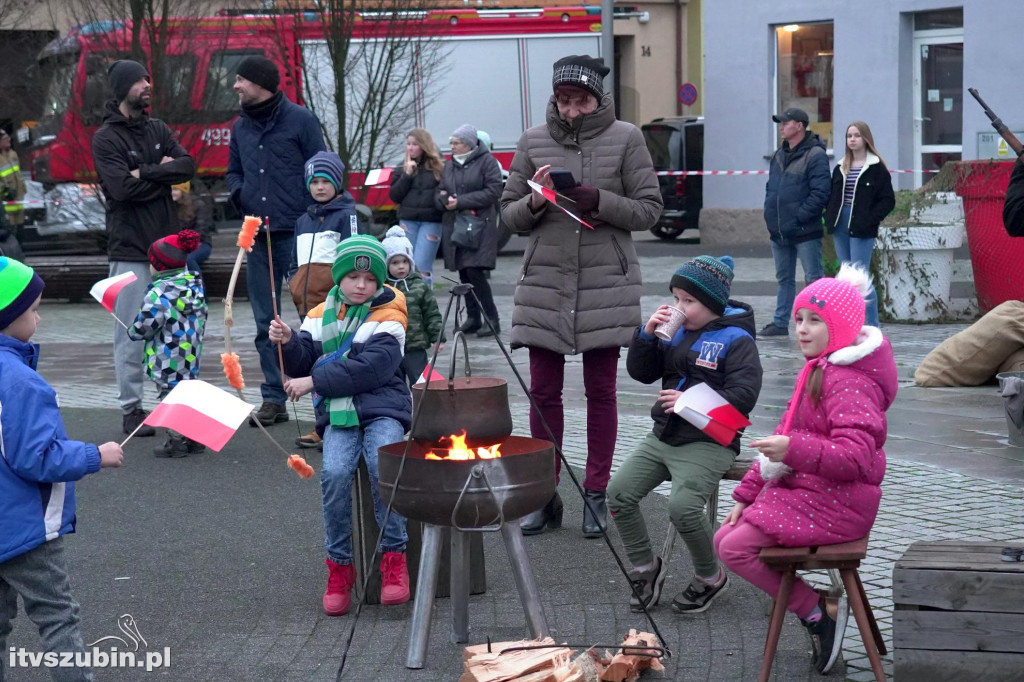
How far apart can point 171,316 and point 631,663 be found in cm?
446

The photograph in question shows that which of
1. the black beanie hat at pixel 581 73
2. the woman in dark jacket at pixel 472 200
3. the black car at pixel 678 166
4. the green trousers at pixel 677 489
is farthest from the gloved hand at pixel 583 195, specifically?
the black car at pixel 678 166

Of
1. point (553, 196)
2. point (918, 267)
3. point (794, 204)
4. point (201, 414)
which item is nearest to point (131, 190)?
point (553, 196)

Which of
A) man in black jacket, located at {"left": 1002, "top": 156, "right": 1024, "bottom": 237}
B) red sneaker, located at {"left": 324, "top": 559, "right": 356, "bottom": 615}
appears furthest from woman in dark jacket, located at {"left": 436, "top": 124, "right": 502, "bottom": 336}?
red sneaker, located at {"left": 324, "top": 559, "right": 356, "bottom": 615}

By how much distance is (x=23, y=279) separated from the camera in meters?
4.23

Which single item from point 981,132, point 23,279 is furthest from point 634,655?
point 981,132

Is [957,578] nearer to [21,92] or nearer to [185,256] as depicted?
[185,256]

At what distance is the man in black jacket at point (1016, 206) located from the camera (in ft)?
19.4

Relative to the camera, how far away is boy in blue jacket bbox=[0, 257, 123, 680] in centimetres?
405

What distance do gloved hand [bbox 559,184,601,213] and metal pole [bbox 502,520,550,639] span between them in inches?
69.9

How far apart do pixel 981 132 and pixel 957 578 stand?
47.0ft

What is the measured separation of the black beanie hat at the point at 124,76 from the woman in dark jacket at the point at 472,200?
4.49m

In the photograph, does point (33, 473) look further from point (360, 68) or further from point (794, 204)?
point (360, 68)

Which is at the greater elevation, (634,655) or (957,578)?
(957,578)

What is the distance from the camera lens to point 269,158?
844 cm
